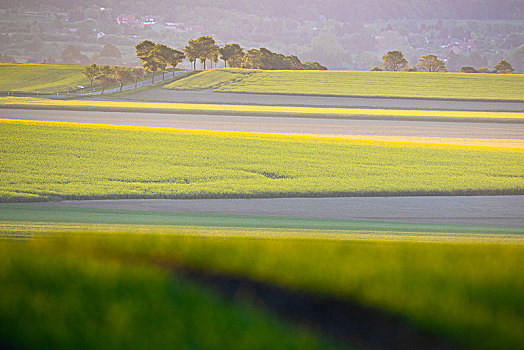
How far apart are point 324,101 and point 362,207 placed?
32.3 metres

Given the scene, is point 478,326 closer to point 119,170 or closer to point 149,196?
point 149,196

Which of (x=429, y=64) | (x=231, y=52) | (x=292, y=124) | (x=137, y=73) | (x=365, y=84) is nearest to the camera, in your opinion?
(x=292, y=124)

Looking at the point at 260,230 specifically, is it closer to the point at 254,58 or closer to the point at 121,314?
the point at 121,314

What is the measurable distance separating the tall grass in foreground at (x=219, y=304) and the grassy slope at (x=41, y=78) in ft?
164

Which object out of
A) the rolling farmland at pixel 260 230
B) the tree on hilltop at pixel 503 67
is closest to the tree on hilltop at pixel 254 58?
the tree on hilltop at pixel 503 67

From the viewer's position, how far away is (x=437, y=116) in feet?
108

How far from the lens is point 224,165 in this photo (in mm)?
14867

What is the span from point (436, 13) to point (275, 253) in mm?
114569

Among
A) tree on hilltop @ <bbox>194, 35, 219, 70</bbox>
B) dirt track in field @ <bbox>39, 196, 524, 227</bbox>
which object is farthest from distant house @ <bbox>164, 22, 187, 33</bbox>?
dirt track in field @ <bbox>39, 196, 524, 227</bbox>

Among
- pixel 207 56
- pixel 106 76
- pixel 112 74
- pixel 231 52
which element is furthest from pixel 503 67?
pixel 106 76

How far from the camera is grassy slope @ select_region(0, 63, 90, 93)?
1888 inches

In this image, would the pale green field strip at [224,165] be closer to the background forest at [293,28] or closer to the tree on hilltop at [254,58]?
the tree on hilltop at [254,58]

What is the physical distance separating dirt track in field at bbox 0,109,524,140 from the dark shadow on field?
2368 centimetres

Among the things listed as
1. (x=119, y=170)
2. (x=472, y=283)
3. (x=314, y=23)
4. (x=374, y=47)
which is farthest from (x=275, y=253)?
(x=314, y=23)
